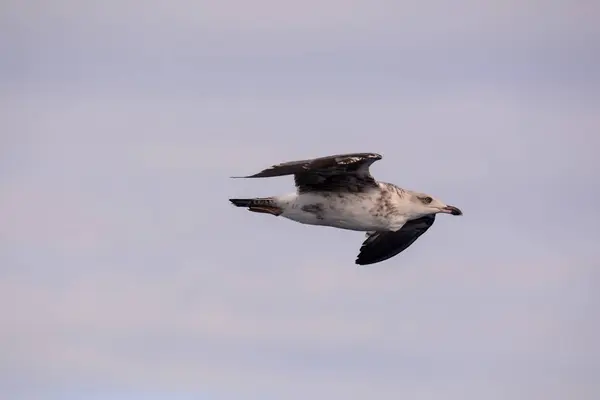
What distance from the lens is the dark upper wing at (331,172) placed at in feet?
204

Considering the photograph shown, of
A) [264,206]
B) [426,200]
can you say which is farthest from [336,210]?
[426,200]

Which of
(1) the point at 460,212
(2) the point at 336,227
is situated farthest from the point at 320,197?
(1) the point at 460,212

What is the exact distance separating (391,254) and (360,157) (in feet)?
28.0

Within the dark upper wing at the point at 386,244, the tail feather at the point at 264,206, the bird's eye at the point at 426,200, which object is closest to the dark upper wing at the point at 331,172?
the tail feather at the point at 264,206

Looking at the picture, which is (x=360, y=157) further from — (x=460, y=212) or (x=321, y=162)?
(x=460, y=212)

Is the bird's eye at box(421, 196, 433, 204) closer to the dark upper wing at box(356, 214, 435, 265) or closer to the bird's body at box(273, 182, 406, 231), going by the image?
the bird's body at box(273, 182, 406, 231)

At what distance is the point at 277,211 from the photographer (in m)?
65.8

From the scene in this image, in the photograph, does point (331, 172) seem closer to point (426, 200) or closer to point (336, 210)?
point (336, 210)

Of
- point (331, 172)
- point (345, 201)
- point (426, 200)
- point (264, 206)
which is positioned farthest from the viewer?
point (426, 200)

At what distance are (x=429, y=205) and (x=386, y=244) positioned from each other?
145 inches

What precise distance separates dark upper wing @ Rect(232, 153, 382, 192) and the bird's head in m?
2.43

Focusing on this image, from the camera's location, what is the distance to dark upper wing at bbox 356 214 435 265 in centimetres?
7075

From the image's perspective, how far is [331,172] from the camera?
64.4m

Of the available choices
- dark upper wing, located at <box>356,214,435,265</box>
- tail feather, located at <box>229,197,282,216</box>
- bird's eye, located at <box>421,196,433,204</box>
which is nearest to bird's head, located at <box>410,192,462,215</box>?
bird's eye, located at <box>421,196,433,204</box>
